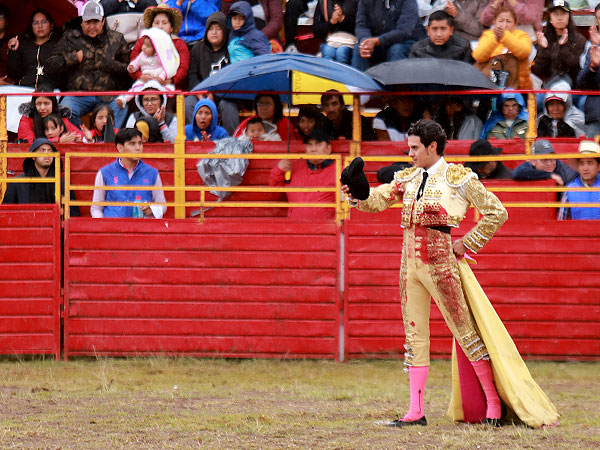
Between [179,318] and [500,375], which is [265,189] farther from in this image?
[500,375]

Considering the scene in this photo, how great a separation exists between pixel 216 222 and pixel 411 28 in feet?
10.8

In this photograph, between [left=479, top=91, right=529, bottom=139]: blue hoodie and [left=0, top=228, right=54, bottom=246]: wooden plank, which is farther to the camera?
[left=479, top=91, right=529, bottom=139]: blue hoodie

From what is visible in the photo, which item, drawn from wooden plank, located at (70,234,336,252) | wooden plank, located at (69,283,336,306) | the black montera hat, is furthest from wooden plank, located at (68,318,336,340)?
the black montera hat

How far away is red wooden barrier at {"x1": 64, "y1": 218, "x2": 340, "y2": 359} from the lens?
1000 centimetres

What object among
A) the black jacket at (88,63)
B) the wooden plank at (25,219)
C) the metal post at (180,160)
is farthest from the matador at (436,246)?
the black jacket at (88,63)

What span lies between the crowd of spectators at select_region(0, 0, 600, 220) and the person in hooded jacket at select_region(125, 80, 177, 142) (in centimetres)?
1

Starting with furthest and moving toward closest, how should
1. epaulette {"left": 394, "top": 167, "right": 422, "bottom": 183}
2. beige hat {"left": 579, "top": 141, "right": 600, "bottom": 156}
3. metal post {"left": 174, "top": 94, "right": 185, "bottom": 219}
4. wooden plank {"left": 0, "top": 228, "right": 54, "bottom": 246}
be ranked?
metal post {"left": 174, "top": 94, "right": 185, "bottom": 219} → wooden plank {"left": 0, "top": 228, "right": 54, "bottom": 246} → beige hat {"left": 579, "top": 141, "right": 600, "bottom": 156} → epaulette {"left": 394, "top": 167, "right": 422, "bottom": 183}

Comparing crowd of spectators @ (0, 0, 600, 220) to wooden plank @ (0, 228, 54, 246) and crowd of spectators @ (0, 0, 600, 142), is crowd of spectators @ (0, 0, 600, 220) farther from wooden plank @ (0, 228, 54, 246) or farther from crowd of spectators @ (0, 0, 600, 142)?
wooden plank @ (0, 228, 54, 246)

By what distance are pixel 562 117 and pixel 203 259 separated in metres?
4.24

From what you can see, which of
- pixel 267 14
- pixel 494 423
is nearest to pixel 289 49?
pixel 267 14

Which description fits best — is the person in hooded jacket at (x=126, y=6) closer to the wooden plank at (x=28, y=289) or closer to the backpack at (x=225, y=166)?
the backpack at (x=225, y=166)

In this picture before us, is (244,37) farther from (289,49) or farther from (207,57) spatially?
(289,49)

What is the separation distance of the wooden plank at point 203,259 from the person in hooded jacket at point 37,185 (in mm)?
551

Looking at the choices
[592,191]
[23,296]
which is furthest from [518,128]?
[23,296]
